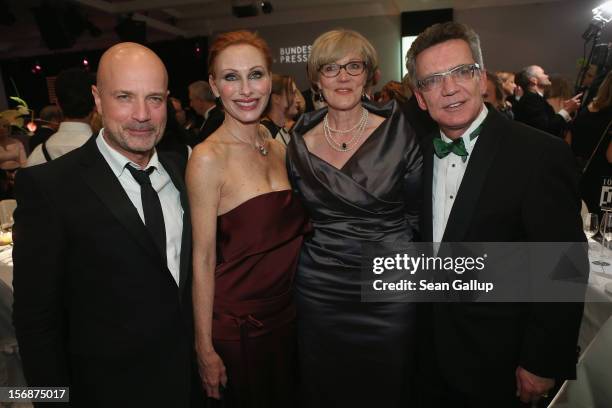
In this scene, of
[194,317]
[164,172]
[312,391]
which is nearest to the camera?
[164,172]

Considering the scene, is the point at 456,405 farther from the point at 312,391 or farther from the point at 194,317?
the point at 194,317

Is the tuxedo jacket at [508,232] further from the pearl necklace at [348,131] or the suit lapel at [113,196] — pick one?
the suit lapel at [113,196]

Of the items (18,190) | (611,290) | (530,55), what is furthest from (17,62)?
(611,290)

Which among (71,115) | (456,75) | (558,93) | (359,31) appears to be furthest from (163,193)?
(359,31)

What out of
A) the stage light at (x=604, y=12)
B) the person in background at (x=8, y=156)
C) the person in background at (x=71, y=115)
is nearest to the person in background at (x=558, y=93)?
the stage light at (x=604, y=12)

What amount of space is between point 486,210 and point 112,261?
4.39 ft

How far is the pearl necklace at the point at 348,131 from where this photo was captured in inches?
85.6

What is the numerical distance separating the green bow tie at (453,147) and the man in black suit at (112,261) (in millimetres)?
1057

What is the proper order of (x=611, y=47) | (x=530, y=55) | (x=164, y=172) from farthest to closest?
(x=530, y=55), (x=611, y=47), (x=164, y=172)

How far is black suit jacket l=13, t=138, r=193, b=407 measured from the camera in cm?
131

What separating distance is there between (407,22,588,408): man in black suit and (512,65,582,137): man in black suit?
449 cm

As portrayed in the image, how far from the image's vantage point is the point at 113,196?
55.7 inches

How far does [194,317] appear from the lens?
1849 mm

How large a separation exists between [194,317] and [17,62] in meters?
17.1
